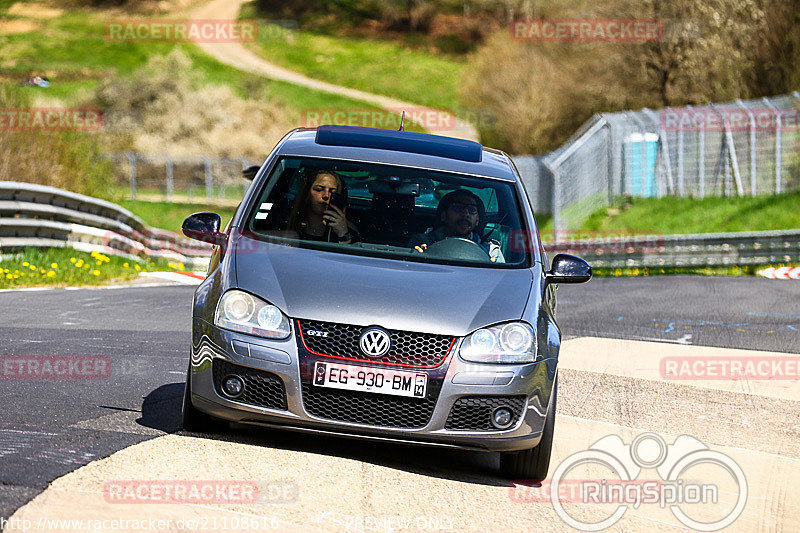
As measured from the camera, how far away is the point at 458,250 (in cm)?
693

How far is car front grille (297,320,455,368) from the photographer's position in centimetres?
594

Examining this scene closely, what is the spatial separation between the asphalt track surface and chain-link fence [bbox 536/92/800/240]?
416 inches

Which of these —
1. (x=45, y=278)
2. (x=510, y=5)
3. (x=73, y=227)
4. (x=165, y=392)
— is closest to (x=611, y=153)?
(x=73, y=227)

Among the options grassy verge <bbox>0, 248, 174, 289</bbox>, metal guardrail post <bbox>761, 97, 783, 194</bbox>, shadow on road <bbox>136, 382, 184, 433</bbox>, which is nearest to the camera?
shadow on road <bbox>136, 382, 184, 433</bbox>

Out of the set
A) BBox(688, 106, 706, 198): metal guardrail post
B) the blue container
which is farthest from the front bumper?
the blue container

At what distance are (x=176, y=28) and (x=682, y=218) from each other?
8516cm

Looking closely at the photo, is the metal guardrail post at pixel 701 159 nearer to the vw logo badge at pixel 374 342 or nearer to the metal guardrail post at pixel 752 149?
the metal guardrail post at pixel 752 149

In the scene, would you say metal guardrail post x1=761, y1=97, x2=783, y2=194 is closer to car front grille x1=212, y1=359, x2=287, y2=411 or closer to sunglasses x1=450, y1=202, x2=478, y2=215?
sunglasses x1=450, y1=202, x2=478, y2=215

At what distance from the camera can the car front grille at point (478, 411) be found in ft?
20.0

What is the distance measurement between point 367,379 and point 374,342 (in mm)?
193

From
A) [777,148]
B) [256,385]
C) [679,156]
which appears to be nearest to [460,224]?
[256,385]

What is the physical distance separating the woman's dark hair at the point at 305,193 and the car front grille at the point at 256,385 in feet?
3.76

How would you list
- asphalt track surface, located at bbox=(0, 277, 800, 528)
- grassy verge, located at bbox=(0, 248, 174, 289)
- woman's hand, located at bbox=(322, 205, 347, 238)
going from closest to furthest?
1. asphalt track surface, located at bbox=(0, 277, 800, 528)
2. woman's hand, located at bbox=(322, 205, 347, 238)
3. grassy verge, located at bbox=(0, 248, 174, 289)

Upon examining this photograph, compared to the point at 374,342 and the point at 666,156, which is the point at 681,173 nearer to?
the point at 666,156
